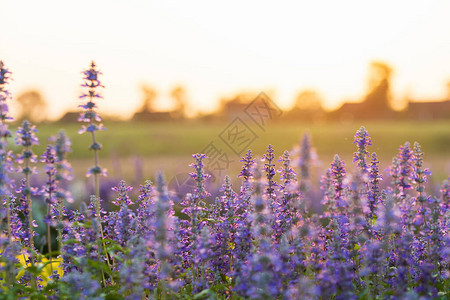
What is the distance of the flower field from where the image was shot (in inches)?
174

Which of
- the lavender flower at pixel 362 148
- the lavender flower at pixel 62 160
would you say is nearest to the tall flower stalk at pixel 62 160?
the lavender flower at pixel 62 160

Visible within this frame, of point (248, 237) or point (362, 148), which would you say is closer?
point (248, 237)

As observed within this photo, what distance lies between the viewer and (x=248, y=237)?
4.97 m

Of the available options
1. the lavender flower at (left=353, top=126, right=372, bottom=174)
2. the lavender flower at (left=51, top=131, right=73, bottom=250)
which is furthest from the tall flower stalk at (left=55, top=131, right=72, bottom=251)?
the lavender flower at (left=353, top=126, right=372, bottom=174)

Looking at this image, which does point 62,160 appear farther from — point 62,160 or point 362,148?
point 362,148

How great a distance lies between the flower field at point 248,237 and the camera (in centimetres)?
443

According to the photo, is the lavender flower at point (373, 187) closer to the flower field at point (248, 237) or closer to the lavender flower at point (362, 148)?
the flower field at point (248, 237)

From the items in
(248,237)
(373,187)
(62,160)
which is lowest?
(248,237)

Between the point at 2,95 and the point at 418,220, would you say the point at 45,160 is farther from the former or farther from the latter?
the point at 418,220

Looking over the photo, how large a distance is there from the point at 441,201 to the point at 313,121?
7305 cm

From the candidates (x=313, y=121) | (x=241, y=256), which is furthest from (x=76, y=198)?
(x=313, y=121)

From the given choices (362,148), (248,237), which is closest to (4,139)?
(248,237)

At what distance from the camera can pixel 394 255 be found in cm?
580

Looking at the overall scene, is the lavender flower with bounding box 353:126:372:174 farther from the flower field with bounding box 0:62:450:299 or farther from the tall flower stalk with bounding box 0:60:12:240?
the tall flower stalk with bounding box 0:60:12:240
